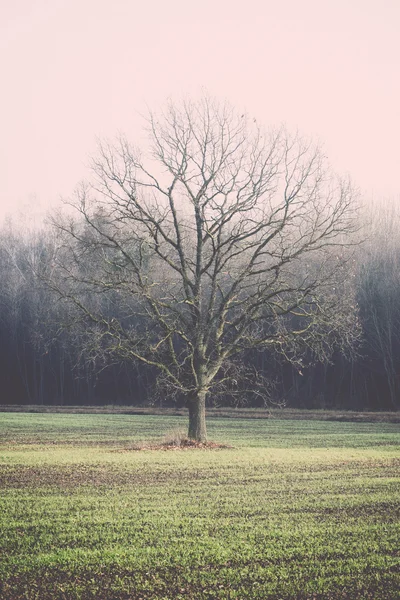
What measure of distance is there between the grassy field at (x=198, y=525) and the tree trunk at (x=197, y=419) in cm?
296

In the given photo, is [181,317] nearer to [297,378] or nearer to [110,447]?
[110,447]

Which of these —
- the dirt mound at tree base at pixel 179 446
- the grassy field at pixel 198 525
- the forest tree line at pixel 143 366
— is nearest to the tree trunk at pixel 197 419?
the dirt mound at tree base at pixel 179 446

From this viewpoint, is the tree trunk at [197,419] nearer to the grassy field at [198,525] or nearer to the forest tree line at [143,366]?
the grassy field at [198,525]

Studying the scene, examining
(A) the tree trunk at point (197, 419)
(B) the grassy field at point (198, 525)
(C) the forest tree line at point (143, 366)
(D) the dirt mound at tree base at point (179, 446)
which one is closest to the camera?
(B) the grassy field at point (198, 525)

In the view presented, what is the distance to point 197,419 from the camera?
2741 cm

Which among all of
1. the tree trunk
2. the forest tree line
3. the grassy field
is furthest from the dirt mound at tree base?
the forest tree line

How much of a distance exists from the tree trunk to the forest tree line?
2778 centimetres

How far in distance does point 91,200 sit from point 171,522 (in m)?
16.6

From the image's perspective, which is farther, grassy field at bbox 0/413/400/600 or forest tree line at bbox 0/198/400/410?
forest tree line at bbox 0/198/400/410

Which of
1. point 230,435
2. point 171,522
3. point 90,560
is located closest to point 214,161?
point 230,435

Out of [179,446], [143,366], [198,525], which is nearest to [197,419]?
[179,446]

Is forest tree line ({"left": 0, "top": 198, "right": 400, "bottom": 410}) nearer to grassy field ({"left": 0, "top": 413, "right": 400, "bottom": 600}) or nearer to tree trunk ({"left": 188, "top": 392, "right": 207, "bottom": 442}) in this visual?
tree trunk ({"left": 188, "top": 392, "right": 207, "bottom": 442})

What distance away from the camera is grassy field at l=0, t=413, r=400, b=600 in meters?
8.14

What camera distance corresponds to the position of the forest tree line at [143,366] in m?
60.0
